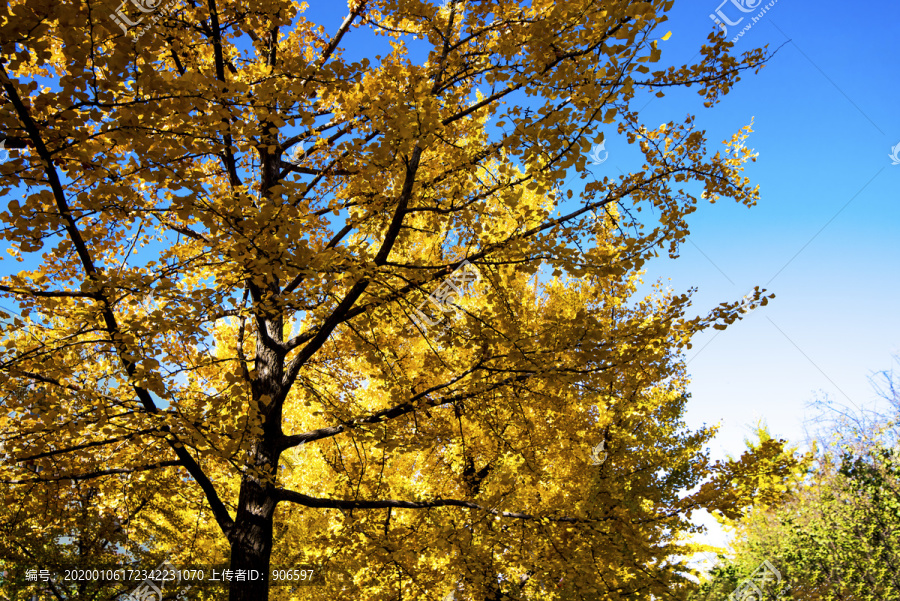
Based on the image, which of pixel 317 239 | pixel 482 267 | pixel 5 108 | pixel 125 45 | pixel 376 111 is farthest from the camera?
pixel 317 239

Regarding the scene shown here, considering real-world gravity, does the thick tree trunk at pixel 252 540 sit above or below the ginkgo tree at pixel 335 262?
below

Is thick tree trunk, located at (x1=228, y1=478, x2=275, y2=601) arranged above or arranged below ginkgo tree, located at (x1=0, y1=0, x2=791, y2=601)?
below

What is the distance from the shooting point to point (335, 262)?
353 cm

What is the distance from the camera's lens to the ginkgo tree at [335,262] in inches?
114

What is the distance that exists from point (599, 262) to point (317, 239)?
340 centimetres

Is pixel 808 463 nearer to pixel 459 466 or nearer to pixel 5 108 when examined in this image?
pixel 459 466

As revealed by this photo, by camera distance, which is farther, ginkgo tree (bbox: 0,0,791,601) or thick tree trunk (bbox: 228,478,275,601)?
thick tree trunk (bbox: 228,478,275,601)

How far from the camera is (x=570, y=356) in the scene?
4.22 meters

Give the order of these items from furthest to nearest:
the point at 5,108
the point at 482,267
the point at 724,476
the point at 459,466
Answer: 1. the point at 459,466
2. the point at 724,476
3. the point at 482,267
4. the point at 5,108

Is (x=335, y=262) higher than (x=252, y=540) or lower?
higher

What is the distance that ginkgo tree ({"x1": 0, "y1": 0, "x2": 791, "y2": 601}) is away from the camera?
2.89 meters

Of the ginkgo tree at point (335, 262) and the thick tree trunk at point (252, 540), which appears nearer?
the ginkgo tree at point (335, 262)

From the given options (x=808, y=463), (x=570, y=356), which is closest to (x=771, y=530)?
(x=808, y=463)

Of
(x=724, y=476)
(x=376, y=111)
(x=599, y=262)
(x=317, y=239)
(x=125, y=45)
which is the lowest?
(x=724, y=476)
